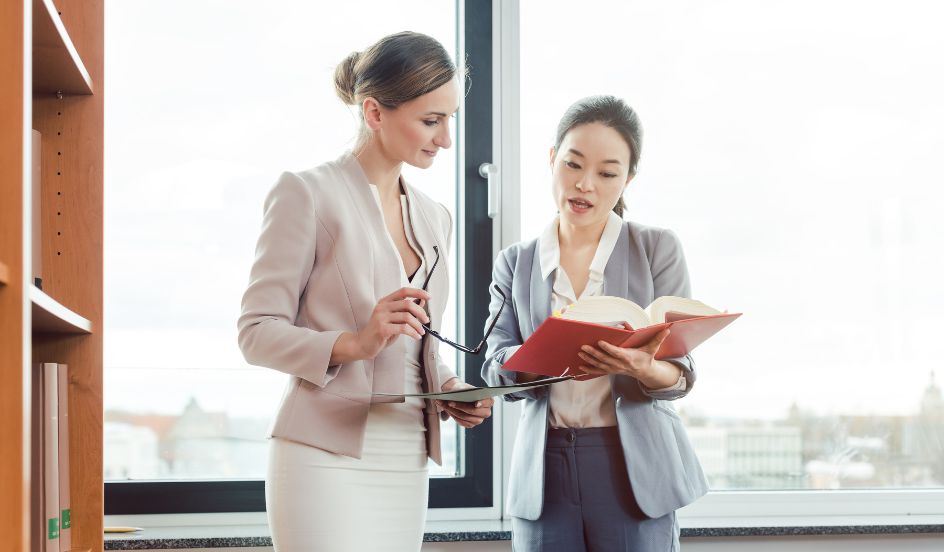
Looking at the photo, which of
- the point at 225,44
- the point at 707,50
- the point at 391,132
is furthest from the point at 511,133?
the point at 391,132

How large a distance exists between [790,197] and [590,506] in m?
1.31

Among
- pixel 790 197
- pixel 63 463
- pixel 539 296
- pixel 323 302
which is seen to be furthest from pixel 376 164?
pixel 790 197

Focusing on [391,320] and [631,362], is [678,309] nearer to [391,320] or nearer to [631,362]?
[631,362]

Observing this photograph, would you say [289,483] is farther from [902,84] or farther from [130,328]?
[902,84]

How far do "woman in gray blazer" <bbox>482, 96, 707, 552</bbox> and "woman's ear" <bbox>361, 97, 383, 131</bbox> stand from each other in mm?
431

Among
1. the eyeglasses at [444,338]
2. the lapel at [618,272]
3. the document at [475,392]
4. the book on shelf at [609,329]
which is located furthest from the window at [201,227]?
the document at [475,392]

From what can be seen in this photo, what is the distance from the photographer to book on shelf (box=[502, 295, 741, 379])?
1.45 m

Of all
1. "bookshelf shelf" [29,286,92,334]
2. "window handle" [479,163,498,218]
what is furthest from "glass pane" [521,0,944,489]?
"bookshelf shelf" [29,286,92,334]

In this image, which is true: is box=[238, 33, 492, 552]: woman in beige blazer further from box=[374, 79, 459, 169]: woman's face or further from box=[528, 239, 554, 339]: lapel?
box=[528, 239, 554, 339]: lapel

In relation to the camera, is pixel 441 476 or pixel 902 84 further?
pixel 902 84

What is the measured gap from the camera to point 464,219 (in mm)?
2463

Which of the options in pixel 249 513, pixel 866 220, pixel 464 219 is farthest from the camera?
pixel 866 220

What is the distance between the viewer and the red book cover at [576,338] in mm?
1420

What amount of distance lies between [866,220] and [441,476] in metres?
1.40
